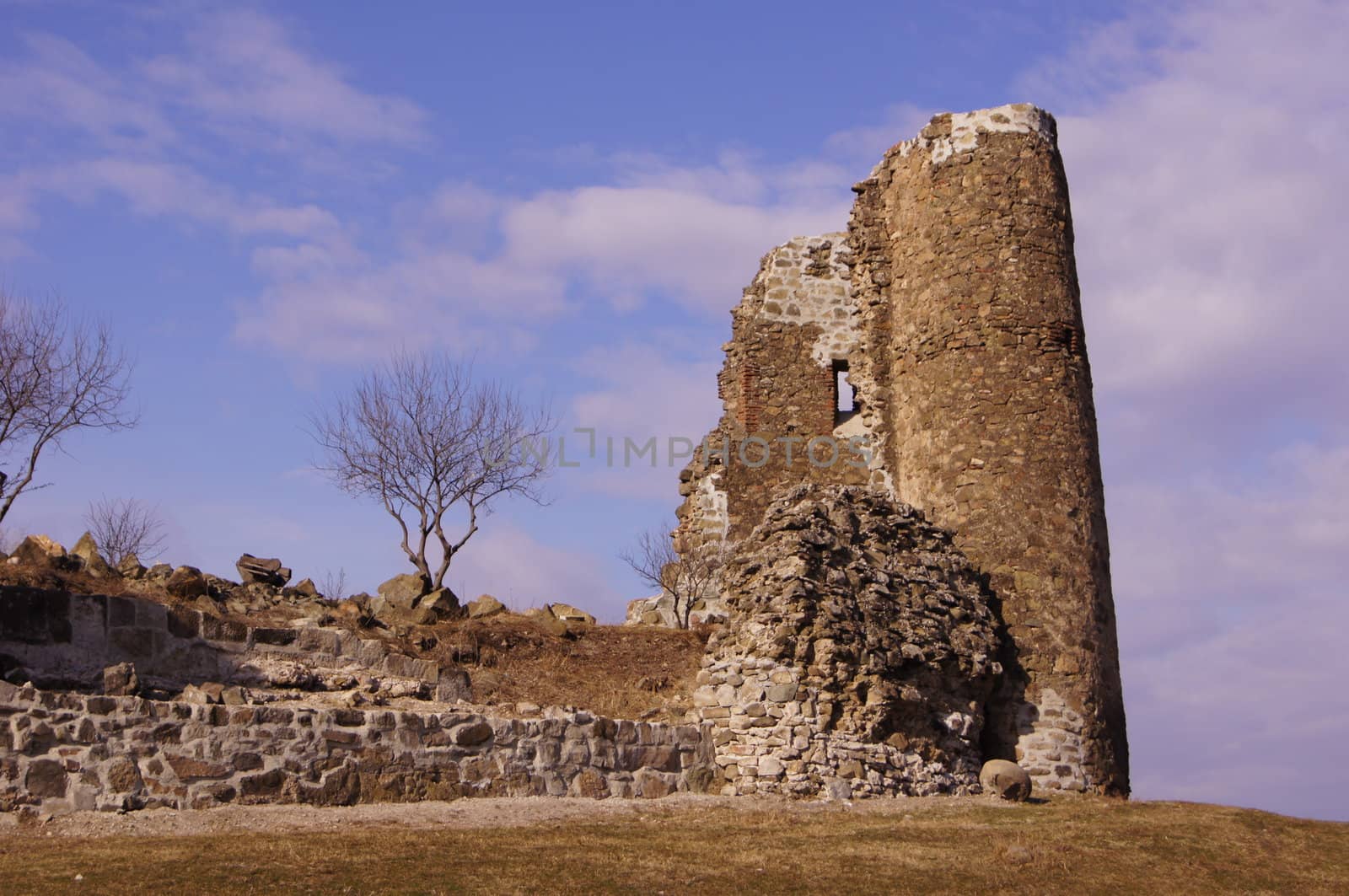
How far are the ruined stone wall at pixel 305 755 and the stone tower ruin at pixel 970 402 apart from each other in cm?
162

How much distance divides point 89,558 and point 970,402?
36.6 feet

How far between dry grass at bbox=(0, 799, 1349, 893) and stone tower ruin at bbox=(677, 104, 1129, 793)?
2.24m

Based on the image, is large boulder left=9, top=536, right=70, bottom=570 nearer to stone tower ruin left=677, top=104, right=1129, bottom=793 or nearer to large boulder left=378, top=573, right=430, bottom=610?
large boulder left=378, top=573, right=430, bottom=610

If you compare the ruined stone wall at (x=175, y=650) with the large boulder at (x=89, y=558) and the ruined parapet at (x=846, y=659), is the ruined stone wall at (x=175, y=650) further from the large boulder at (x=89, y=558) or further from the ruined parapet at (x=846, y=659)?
the ruined parapet at (x=846, y=659)

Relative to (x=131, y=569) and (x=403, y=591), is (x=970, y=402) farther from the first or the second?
(x=131, y=569)

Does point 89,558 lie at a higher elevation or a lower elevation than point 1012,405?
lower

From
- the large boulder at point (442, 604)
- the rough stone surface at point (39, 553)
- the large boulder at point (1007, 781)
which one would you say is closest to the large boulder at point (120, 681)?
Result: the rough stone surface at point (39, 553)

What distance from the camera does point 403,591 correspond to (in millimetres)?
20016

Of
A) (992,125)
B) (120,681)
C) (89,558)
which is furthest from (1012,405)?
(89,558)

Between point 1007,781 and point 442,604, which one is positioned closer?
point 1007,781

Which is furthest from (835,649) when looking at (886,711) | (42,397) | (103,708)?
(42,397)

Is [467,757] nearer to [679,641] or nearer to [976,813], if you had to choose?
[976,813]

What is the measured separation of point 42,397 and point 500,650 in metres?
8.49

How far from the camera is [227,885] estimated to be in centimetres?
869
